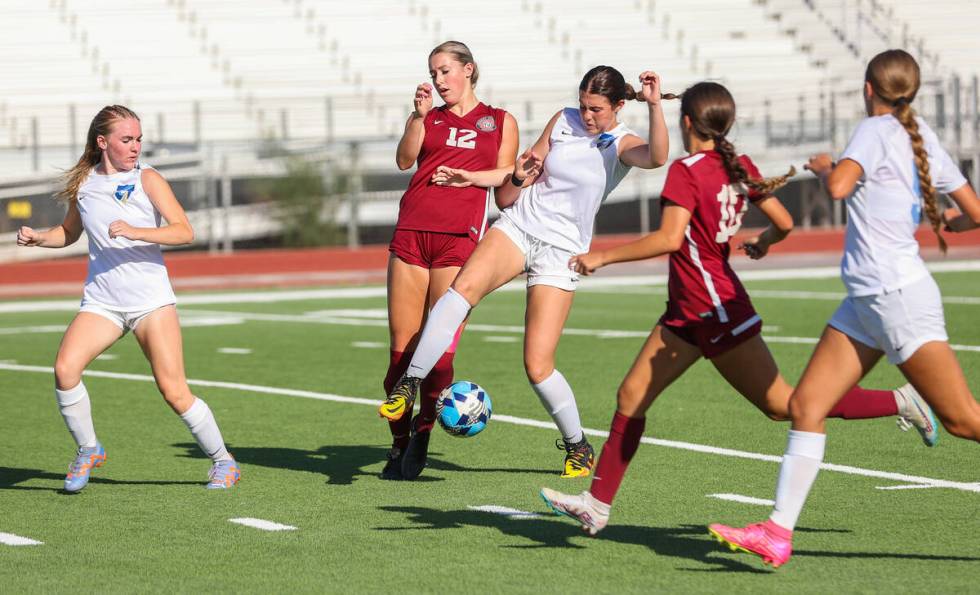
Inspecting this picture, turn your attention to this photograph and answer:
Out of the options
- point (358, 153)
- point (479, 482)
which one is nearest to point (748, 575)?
point (479, 482)

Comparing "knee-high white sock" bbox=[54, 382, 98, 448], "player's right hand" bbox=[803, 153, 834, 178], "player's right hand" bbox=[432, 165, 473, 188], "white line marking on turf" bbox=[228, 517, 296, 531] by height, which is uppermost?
"player's right hand" bbox=[803, 153, 834, 178]

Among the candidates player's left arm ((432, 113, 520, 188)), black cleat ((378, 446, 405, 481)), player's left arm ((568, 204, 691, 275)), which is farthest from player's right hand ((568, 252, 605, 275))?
black cleat ((378, 446, 405, 481))

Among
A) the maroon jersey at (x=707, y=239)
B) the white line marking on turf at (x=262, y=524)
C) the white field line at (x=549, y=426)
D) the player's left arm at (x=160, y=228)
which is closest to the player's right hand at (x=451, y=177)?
the player's left arm at (x=160, y=228)

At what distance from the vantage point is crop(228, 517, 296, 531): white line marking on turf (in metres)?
6.87

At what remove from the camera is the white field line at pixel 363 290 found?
21.4 metres

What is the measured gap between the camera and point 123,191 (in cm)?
786

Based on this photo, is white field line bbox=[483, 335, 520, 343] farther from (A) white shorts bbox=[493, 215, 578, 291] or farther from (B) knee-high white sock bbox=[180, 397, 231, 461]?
(A) white shorts bbox=[493, 215, 578, 291]

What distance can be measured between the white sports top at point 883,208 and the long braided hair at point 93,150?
385cm

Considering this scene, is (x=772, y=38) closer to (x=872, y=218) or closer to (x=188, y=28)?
(x=188, y=28)

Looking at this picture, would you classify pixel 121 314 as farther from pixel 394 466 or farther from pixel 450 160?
pixel 450 160

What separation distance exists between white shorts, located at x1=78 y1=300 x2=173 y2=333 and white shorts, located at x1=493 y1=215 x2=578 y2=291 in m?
1.84

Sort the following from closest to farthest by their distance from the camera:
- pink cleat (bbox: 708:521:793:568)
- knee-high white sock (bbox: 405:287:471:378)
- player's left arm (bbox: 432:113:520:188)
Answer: pink cleat (bbox: 708:521:793:568) < knee-high white sock (bbox: 405:287:471:378) < player's left arm (bbox: 432:113:520:188)

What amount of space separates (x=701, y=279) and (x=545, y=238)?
5.11 ft

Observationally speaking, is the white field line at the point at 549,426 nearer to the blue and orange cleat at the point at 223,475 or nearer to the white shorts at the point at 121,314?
the blue and orange cleat at the point at 223,475
